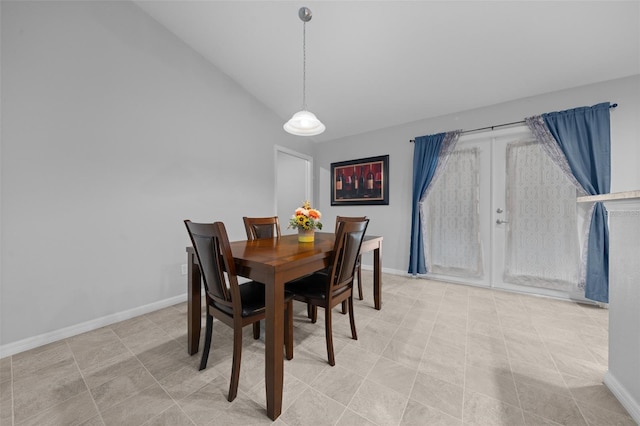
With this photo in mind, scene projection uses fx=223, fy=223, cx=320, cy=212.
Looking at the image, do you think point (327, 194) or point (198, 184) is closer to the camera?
point (198, 184)

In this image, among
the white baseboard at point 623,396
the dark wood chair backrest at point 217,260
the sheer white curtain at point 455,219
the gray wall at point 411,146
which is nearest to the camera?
the white baseboard at point 623,396

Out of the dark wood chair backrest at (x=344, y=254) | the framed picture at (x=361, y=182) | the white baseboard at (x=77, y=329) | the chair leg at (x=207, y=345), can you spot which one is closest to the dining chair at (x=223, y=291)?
the chair leg at (x=207, y=345)

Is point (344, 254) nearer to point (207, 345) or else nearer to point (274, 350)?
point (274, 350)

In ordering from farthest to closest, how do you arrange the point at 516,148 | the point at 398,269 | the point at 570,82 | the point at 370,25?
the point at 398,269, the point at 516,148, the point at 570,82, the point at 370,25

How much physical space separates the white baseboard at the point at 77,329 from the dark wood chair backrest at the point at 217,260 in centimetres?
153

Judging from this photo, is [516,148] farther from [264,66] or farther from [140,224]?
[140,224]

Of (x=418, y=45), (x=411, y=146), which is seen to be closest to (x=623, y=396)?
(x=418, y=45)

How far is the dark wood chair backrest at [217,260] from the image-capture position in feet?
4.01

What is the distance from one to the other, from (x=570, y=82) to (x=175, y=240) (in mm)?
4726

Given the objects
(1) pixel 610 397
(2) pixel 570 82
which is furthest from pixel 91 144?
(2) pixel 570 82

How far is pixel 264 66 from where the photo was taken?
2.84 metres

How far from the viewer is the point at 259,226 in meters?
2.46

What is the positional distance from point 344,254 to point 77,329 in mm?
2387

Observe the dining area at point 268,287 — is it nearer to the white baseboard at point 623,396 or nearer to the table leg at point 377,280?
the table leg at point 377,280
